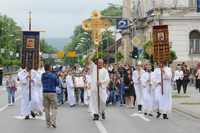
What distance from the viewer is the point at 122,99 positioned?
844 inches

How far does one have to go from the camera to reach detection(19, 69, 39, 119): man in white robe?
49.7ft

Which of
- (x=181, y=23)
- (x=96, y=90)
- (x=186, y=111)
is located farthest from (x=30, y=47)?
(x=181, y=23)

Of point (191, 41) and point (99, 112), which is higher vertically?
point (191, 41)

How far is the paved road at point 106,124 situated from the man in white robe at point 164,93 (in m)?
0.35

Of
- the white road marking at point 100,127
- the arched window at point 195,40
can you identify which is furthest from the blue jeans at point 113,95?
the arched window at point 195,40

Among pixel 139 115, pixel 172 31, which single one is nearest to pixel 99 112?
pixel 139 115

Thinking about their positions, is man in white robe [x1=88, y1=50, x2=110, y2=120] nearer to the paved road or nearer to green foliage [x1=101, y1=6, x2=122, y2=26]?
the paved road

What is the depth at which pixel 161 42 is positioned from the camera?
16625mm

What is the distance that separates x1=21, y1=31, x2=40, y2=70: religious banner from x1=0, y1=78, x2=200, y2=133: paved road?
2.05m

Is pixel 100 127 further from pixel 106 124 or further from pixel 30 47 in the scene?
pixel 30 47

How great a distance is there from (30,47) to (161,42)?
4.81 meters

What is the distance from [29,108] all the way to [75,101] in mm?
6676

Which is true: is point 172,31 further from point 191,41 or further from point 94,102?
point 94,102

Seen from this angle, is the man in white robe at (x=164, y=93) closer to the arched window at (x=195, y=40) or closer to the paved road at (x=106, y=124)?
the paved road at (x=106, y=124)
